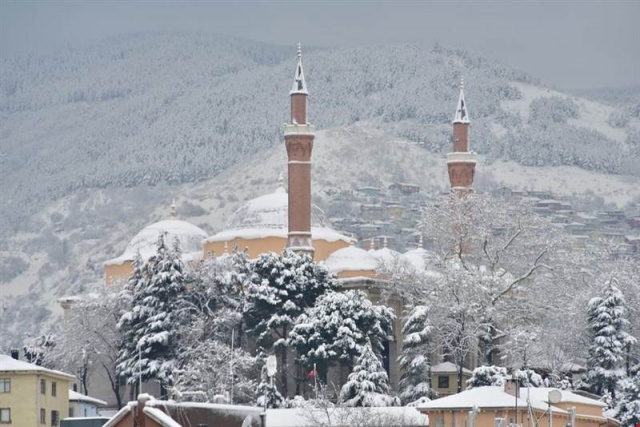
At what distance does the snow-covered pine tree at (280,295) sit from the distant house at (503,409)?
19.7 metres

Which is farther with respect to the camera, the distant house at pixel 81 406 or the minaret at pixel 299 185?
the minaret at pixel 299 185

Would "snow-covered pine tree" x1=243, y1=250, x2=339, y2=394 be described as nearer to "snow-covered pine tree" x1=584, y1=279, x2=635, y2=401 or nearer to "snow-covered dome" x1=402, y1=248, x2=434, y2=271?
"snow-covered dome" x1=402, y1=248, x2=434, y2=271

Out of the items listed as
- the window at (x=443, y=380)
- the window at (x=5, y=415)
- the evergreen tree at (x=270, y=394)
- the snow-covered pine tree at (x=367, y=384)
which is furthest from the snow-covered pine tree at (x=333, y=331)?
the window at (x=5, y=415)

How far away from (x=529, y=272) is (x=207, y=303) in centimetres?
1219

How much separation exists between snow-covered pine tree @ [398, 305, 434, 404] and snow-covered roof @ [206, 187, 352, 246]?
12.6m

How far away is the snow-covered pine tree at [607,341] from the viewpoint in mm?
72188

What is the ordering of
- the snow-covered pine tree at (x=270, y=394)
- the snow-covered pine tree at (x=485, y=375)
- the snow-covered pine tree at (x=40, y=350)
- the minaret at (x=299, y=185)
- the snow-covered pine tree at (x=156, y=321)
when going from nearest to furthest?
the snow-covered pine tree at (x=485, y=375)
the snow-covered pine tree at (x=270, y=394)
the snow-covered pine tree at (x=156, y=321)
the snow-covered pine tree at (x=40, y=350)
the minaret at (x=299, y=185)

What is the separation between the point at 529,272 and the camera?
240ft

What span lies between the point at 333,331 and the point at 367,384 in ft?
21.1

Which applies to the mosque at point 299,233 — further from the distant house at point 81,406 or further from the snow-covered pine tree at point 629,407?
the snow-covered pine tree at point 629,407

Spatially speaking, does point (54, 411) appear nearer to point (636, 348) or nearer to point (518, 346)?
point (518, 346)

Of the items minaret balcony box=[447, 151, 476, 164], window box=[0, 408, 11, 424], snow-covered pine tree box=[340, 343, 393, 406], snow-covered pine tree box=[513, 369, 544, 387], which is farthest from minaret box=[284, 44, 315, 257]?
window box=[0, 408, 11, 424]

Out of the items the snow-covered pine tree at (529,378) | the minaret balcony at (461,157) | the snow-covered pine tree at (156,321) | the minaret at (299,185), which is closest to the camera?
the snow-covered pine tree at (529,378)

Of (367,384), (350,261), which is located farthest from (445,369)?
(350,261)
